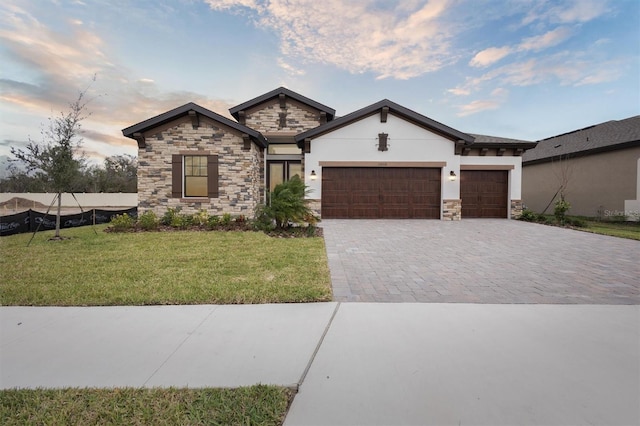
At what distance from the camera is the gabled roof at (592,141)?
1496 centimetres

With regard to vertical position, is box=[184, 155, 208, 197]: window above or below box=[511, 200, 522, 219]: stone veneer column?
above

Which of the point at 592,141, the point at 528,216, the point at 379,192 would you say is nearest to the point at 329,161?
the point at 379,192

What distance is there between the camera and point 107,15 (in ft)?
27.1

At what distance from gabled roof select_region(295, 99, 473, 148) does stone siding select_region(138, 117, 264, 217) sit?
3.20m

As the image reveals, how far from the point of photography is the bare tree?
28.2 ft

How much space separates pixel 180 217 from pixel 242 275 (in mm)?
7321

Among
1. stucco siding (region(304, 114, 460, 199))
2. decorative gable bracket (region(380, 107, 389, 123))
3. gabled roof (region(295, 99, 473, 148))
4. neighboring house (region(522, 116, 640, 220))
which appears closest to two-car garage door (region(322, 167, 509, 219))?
stucco siding (region(304, 114, 460, 199))

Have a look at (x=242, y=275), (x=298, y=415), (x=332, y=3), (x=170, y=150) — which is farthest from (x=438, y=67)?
(x=298, y=415)

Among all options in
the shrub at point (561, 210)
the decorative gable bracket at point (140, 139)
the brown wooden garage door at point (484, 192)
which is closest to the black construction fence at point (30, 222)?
the decorative gable bracket at point (140, 139)

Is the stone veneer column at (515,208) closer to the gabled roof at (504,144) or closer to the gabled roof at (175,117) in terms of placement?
the gabled roof at (504,144)

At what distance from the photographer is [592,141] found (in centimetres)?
1686

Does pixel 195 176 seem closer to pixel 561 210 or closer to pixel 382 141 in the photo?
pixel 382 141

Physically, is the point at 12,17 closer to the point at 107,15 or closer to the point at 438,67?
the point at 107,15

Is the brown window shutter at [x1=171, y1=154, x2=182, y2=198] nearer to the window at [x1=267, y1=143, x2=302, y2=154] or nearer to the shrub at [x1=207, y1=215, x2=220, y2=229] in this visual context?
the shrub at [x1=207, y1=215, x2=220, y2=229]
